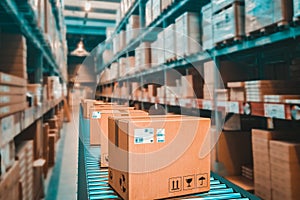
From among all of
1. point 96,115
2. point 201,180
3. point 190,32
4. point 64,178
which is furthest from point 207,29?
point 64,178

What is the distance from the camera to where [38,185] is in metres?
3.23

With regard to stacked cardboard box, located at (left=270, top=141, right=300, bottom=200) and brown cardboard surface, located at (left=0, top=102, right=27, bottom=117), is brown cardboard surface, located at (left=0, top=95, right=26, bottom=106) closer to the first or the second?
brown cardboard surface, located at (left=0, top=102, right=27, bottom=117)

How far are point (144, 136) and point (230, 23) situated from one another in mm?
1783

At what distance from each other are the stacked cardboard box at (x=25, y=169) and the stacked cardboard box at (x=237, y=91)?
6.26ft

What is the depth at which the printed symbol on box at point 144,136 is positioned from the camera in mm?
830

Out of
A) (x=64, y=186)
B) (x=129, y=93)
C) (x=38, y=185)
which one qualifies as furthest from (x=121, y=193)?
(x=129, y=93)

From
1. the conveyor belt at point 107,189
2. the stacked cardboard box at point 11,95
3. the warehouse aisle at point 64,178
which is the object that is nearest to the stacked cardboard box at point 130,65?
the warehouse aisle at point 64,178

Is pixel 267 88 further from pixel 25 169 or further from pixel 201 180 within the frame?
pixel 25 169

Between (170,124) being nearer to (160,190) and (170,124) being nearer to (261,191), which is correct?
(160,190)

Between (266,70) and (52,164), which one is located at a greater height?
(266,70)

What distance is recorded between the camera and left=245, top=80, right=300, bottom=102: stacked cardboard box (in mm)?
1992

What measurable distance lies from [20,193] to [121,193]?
5.63 feet

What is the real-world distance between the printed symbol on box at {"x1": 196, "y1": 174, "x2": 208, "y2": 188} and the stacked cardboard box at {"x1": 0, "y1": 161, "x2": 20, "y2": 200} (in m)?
1.30

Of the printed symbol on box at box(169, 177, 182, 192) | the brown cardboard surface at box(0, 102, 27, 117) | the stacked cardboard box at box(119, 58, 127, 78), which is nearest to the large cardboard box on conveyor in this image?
the printed symbol on box at box(169, 177, 182, 192)
